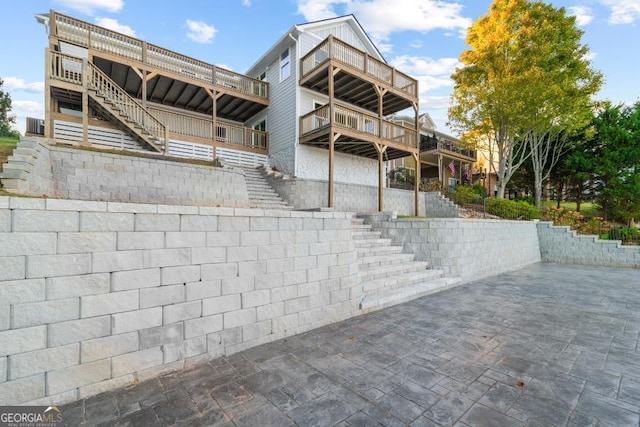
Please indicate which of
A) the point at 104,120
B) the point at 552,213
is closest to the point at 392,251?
the point at 552,213

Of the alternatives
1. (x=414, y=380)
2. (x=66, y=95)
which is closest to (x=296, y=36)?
(x=66, y=95)

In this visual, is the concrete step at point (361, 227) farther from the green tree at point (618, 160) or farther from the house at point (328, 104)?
the green tree at point (618, 160)

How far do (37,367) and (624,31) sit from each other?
17.9m

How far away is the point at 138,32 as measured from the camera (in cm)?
1110

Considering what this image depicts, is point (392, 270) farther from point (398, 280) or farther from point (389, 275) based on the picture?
point (398, 280)

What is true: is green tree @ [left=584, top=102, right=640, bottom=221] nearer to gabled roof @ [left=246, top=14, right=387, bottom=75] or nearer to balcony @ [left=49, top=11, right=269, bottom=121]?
gabled roof @ [left=246, top=14, right=387, bottom=75]

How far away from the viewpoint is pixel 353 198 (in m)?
12.5

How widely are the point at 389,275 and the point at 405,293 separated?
2.57 ft

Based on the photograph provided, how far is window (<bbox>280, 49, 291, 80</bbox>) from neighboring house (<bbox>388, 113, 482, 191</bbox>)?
9.61m

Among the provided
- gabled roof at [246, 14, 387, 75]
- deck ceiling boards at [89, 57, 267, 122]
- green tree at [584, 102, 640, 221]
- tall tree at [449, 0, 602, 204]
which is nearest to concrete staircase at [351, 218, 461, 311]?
gabled roof at [246, 14, 387, 75]

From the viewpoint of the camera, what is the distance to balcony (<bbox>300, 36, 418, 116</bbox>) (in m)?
11.3

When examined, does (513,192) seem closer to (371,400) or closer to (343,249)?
(343,249)

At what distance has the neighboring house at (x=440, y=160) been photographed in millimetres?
20391

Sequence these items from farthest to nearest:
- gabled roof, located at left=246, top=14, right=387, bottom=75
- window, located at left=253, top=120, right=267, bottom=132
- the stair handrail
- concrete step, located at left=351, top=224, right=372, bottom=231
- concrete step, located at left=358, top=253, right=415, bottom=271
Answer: window, located at left=253, top=120, right=267, bottom=132 → gabled roof, located at left=246, top=14, right=387, bottom=75 → the stair handrail → concrete step, located at left=351, top=224, right=372, bottom=231 → concrete step, located at left=358, top=253, right=415, bottom=271
